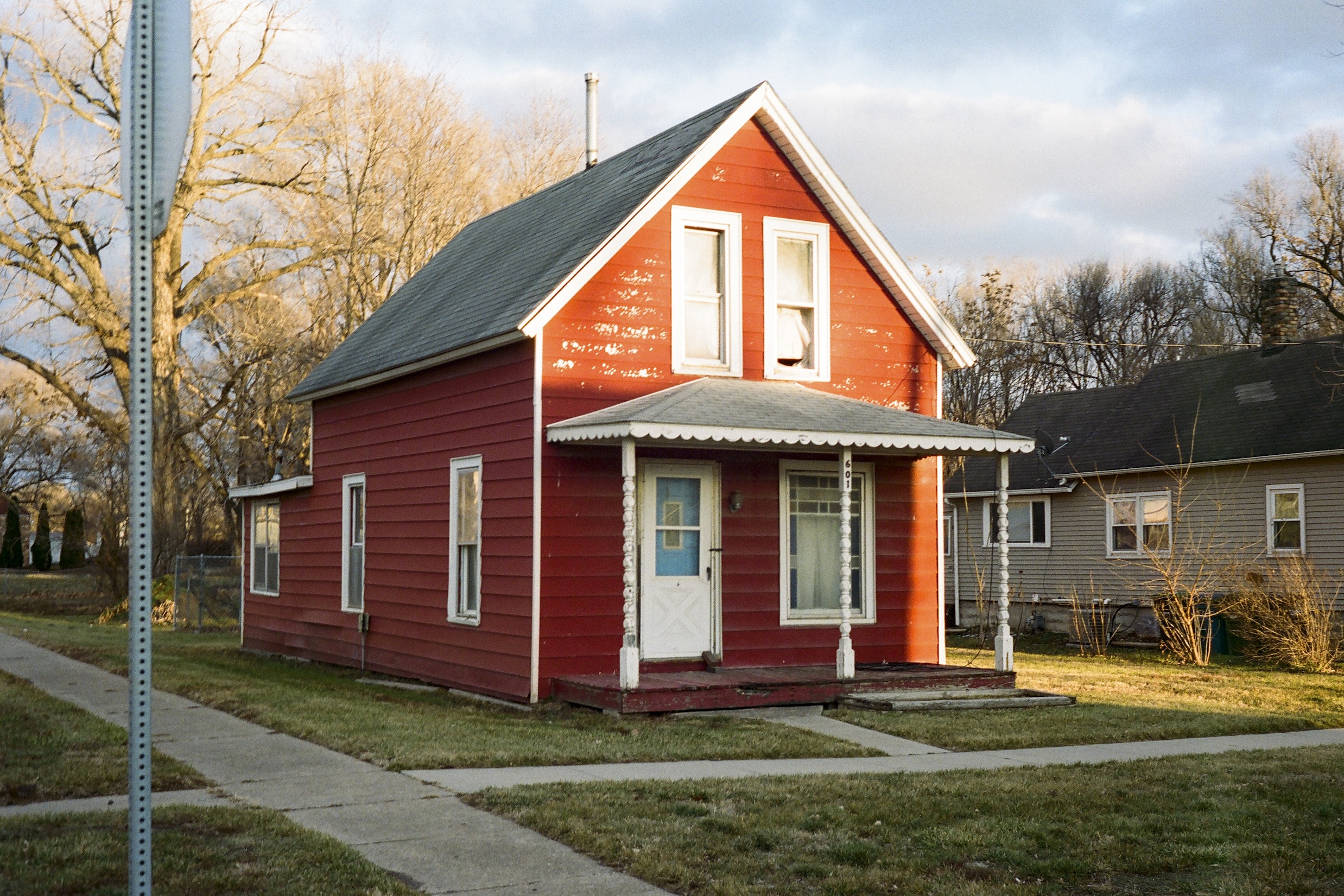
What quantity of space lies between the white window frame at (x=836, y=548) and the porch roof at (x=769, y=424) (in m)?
0.72

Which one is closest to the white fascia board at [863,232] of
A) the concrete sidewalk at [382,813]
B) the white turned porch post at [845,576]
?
the white turned porch post at [845,576]

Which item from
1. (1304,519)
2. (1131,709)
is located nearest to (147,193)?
(1131,709)

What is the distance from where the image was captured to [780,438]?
43.8 ft

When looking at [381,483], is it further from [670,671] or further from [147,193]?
[147,193]

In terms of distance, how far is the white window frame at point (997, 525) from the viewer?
30.2m

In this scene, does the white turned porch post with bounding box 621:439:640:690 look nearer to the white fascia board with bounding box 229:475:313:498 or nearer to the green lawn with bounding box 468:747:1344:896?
the green lawn with bounding box 468:747:1344:896

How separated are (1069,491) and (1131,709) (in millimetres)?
15940

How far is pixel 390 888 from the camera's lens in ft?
20.1

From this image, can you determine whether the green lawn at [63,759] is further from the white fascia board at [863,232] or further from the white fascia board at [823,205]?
the white fascia board at [863,232]

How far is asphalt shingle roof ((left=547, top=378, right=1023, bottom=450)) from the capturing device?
13055 millimetres

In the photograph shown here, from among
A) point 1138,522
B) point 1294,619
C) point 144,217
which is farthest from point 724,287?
point 1138,522

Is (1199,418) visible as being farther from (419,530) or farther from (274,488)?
(274,488)

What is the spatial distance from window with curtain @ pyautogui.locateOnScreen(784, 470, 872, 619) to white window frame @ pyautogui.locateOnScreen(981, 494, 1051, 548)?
44.5 feet

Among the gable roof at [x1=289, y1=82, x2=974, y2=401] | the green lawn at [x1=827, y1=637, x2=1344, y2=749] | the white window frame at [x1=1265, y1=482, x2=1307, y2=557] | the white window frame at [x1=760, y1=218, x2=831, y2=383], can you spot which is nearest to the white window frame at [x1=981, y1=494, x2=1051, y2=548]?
the white window frame at [x1=1265, y1=482, x2=1307, y2=557]
